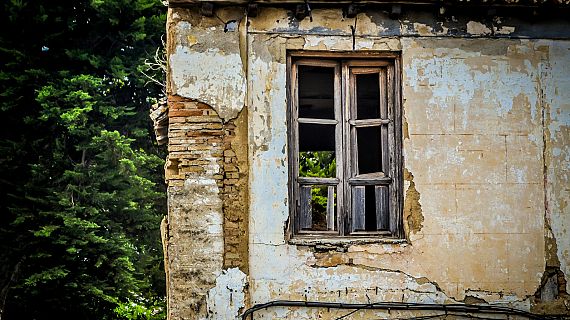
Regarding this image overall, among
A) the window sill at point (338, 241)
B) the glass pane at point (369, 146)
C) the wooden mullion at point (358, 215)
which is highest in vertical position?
the glass pane at point (369, 146)

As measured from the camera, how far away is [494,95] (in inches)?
283

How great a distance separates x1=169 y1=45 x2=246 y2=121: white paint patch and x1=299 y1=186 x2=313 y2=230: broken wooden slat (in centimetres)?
102

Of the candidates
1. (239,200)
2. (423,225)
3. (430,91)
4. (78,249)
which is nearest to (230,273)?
(239,200)

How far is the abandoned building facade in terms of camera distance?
6.86 m

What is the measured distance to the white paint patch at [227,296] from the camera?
678 centimetres

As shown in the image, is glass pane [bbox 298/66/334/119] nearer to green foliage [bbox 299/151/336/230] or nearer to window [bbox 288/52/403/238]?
window [bbox 288/52/403/238]

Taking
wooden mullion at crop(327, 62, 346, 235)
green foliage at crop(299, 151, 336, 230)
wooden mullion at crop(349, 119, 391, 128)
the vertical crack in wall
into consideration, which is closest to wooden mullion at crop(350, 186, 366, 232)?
wooden mullion at crop(327, 62, 346, 235)

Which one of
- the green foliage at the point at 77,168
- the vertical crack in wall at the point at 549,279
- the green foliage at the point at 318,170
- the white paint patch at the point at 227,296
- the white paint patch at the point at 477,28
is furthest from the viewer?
the green foliage at the point at 77,168

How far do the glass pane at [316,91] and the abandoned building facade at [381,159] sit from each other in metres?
0.19

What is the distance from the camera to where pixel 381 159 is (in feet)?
24.2

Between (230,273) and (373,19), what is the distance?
9.14ft

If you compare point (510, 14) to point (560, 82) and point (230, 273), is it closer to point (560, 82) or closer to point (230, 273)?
point (560, 82)

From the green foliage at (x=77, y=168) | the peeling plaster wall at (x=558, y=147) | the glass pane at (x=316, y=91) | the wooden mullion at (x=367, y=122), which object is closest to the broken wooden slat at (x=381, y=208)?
the wooden mullion at (x=367, y=122)

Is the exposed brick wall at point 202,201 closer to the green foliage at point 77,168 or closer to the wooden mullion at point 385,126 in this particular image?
the wooden mullion at point 385,126
